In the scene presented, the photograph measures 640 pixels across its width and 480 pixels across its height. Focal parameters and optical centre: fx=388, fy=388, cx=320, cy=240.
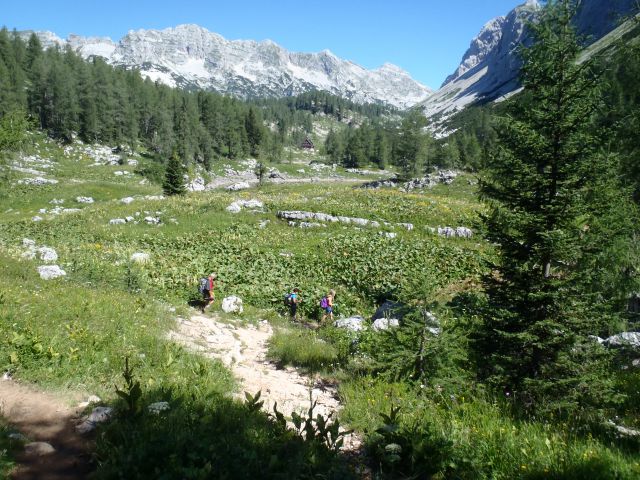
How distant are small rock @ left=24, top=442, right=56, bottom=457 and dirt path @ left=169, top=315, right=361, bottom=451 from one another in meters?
3.36

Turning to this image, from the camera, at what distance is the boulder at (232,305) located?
1570 cm

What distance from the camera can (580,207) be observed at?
7863 millimetres

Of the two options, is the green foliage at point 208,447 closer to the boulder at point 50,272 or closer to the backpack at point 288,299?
the boulder at point 50,272

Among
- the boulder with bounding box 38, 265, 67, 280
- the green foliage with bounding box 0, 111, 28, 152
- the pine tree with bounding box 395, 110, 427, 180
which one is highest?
the pine tree with bounding box 395, 110, 427, 180

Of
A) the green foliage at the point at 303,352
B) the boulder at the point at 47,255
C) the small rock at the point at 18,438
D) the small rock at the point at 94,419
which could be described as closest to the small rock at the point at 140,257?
the boulder at the point at 47,255

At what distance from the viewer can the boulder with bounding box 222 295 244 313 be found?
15695 mm

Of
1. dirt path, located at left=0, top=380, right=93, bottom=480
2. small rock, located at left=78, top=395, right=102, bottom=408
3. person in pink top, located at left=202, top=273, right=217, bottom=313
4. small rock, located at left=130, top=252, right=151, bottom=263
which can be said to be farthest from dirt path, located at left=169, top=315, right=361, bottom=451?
small rock, located at left=130, top=252, right=151, bottom=263

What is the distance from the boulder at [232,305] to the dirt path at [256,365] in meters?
0.96

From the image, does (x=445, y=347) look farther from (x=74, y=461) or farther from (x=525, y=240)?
(x=74, y=461)

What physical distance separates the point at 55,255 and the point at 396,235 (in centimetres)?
2063

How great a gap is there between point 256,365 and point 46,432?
18.5ft

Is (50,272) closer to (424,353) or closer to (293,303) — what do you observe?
(293,303)

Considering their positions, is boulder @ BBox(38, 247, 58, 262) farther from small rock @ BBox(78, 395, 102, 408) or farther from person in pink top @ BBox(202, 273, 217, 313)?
small rock @ BBox(78, 395, 102, 408)

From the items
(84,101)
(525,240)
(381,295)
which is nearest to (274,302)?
(381,295)
